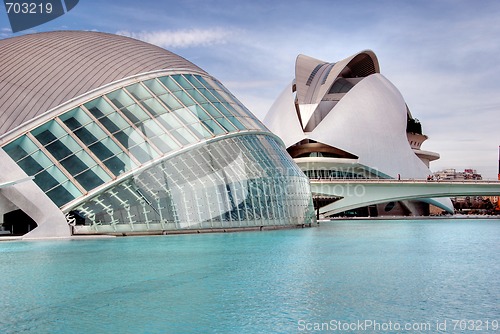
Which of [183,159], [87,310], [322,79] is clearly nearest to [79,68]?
[183,159]

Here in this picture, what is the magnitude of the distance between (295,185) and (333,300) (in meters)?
24.6

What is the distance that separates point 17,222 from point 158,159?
823 cm

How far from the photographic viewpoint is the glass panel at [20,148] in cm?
2455

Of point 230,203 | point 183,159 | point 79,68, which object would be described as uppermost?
point 79,68

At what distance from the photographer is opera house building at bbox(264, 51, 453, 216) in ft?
259

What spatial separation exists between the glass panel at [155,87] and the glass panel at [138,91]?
0.43 meters

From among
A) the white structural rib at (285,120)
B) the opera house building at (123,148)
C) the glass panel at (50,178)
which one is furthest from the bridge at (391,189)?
the glass panel at (50,178)

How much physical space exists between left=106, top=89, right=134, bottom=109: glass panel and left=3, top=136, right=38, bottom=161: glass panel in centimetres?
444

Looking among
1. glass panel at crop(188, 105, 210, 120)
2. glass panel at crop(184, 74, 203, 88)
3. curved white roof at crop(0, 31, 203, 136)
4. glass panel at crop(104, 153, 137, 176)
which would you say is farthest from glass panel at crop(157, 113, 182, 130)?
glass panel at crop(184, 74, 203, 88)

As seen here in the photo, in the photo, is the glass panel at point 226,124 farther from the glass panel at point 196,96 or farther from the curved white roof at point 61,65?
the curved white roof at point 61,65

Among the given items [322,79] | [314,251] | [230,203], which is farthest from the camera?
[322,79]

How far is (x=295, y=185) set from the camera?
34.6 m

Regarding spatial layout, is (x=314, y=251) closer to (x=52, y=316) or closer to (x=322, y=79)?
(x=52, y=316)

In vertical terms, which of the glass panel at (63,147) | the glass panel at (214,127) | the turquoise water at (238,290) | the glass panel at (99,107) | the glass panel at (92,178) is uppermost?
the glass panel at (99,107)
